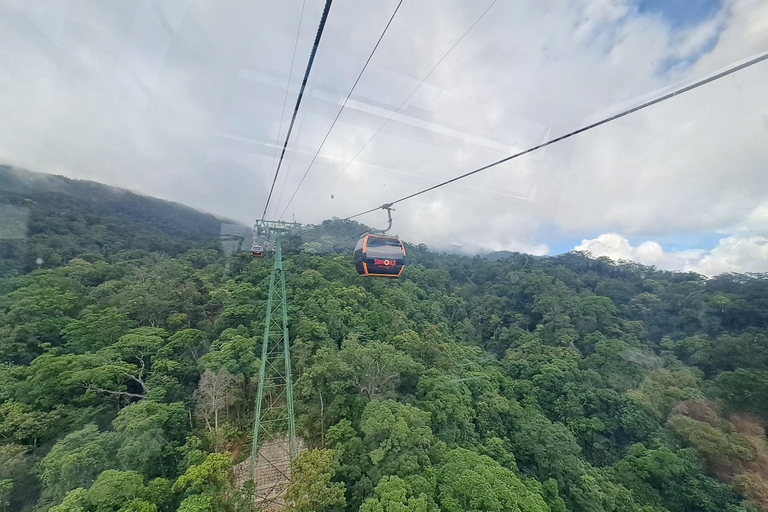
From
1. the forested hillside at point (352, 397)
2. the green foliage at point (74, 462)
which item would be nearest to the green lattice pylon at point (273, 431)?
the forested hillside at point (352, 397)

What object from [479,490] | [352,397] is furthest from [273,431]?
[479,490]

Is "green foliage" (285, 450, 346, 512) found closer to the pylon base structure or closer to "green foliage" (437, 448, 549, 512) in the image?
the pylon base structure

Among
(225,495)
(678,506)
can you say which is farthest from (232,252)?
(678,506)

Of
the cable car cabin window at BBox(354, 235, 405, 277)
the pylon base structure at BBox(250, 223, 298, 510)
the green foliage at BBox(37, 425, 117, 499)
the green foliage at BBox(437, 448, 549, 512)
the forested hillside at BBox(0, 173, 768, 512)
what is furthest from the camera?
the cable car cabin window at BBox(354, 235, 405, 277)

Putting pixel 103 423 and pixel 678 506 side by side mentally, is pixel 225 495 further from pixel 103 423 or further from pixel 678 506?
pixel 678 506

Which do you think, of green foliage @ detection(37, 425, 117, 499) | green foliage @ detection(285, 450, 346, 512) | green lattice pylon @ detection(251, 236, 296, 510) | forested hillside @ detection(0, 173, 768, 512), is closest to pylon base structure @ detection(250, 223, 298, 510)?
green lattice pylon @ detection(251, 236, 296, 510)

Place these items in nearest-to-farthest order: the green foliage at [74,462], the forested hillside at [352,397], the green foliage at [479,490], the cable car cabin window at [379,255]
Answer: the green foliage at [74,462] < the green foliage at [479,490] < the forested hillside at [352,397] < the cable car cabin window at [379,255]

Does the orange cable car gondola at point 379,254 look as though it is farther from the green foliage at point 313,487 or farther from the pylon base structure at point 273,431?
the green foliage at point 313,487
